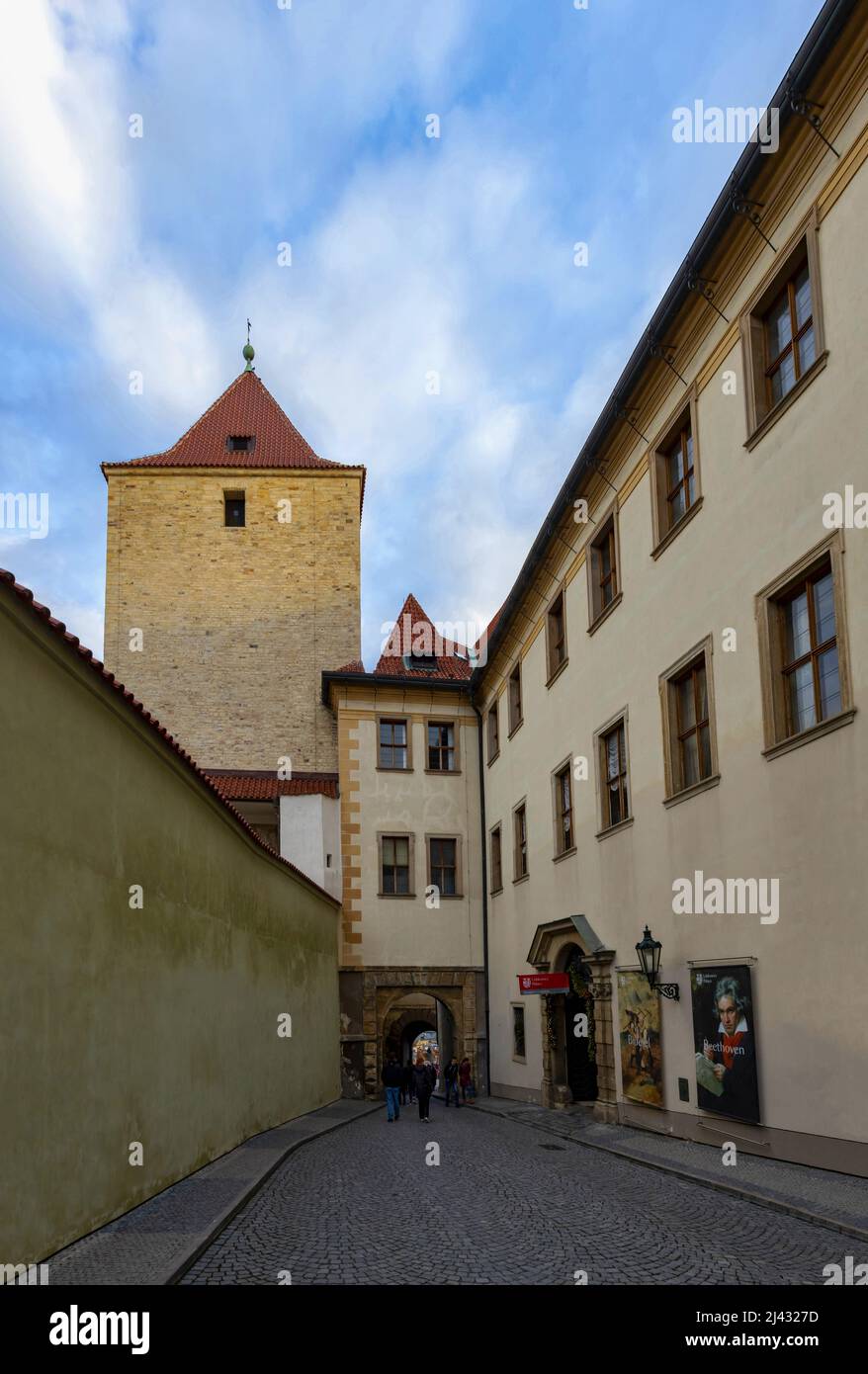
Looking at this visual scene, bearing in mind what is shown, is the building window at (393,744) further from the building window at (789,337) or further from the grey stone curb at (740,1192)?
the building window at (789,337)

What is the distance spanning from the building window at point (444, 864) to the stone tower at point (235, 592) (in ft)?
21.4

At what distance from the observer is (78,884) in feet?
28.9

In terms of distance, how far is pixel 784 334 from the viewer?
13750 millimetres

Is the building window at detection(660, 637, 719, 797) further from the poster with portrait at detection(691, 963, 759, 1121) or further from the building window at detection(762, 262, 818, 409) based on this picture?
the building window at detection(762, 262, 818, 409)

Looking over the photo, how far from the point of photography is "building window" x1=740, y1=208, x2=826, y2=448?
12578 mm

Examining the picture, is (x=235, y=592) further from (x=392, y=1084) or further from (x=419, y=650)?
(x=392, y=1084)

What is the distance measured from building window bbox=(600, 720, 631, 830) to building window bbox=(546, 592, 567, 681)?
351 centimetres

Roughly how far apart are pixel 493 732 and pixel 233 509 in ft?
47.6

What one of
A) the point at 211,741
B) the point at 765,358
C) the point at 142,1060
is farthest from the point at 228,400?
the point at 142,1060

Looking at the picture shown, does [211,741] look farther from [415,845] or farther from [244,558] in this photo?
[415,845]

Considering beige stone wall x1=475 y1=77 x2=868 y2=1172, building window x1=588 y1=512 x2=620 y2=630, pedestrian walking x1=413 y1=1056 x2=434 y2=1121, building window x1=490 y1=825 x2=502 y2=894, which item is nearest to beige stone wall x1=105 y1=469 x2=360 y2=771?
building window x1=490 y1=825 x2=502 y2=894

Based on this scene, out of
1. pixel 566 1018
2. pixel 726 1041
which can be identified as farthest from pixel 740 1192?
pixel 566 1018

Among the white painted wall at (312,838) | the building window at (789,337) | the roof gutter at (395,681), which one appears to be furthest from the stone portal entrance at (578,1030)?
the building window at (789,337)

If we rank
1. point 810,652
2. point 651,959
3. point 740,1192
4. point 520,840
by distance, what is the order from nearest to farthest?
1. point 740,1192
2. point 810,652
3. point 651,959
4. point 520,840
